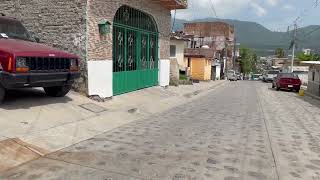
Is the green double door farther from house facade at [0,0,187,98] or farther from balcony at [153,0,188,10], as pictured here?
balcony at [153,0,188,10]

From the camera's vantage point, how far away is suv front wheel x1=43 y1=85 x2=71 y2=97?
11402mm

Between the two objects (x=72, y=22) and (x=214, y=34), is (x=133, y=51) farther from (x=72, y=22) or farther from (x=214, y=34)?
(x=214, y=34)

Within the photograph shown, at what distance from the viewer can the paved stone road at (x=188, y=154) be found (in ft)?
19.5

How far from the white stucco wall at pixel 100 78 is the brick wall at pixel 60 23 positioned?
277 mm

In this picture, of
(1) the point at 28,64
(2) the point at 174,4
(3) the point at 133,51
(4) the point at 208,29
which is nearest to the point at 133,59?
(3) the point at 133,51

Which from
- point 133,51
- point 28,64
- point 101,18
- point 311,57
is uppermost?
point 101,18

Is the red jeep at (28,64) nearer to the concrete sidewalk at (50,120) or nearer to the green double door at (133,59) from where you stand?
the concrete sidewalk at (50,120)

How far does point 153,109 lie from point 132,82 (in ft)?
12.0

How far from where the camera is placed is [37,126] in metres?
8.41

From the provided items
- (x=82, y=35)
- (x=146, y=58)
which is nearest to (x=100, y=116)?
→ (x=82, y=35)

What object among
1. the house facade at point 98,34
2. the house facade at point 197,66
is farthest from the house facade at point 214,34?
the house facade at point 98,34

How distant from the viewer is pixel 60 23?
13.1 meters

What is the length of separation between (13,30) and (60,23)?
103 inches

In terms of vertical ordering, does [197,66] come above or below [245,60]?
below
